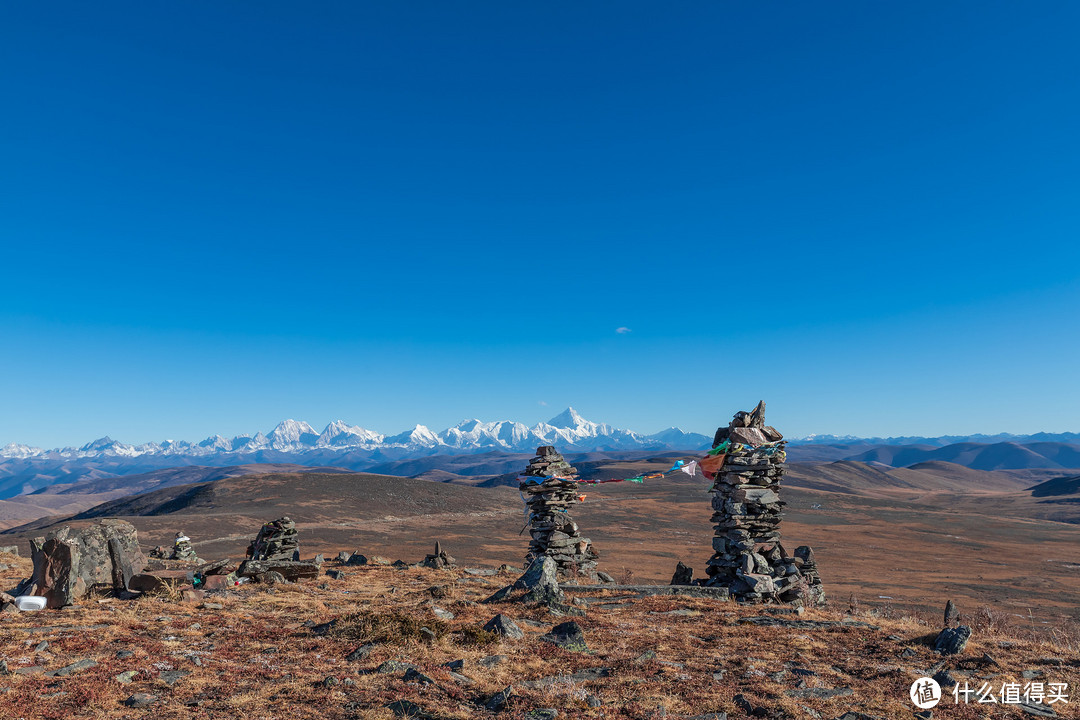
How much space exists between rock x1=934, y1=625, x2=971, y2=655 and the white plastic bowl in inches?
859

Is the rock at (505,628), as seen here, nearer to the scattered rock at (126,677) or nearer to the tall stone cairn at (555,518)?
the scattered rock at (126,677)

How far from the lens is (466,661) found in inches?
404

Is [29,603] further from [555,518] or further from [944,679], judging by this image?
[944,679]

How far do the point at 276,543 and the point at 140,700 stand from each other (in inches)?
633

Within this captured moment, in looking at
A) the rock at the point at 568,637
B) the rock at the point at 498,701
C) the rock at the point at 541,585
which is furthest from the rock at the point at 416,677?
the rock at the point at 541,585

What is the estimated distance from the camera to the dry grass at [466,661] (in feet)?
27.4

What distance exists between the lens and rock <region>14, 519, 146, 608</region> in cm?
1527

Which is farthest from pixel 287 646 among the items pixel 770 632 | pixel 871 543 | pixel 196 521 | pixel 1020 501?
pixel 1020 501

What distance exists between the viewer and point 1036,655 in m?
11.0

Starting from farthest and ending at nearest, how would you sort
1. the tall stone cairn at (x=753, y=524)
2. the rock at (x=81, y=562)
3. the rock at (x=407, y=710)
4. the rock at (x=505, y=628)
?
the tall stone cairn at (x=753, y=524), the rock at (x=81, y=562), the rock at (x=505, y=628), the rock at (x=407, y=710)

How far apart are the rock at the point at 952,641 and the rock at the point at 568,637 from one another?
24.1 ft

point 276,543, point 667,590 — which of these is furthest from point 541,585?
point 276,543

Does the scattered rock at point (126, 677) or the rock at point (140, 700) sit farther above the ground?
the rock at point (140, 700)

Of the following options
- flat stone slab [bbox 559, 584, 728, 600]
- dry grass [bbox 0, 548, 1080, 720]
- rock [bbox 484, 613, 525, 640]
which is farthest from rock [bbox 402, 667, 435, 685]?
flat stone slab [bbox 559, 584, 728, 600]
